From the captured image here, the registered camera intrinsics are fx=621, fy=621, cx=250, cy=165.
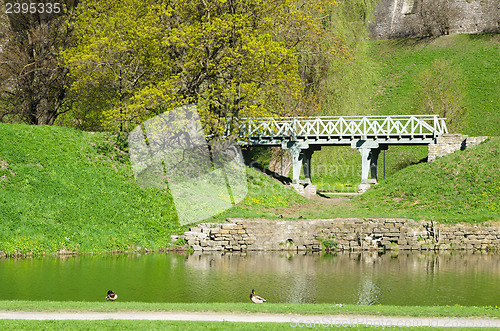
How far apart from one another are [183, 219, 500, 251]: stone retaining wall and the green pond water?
86 cm

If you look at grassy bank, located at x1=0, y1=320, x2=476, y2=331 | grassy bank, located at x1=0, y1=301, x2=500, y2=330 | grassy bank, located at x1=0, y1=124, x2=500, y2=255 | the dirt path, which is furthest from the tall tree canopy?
→ grassy bank, located at x1=0, y1=320, x2=476, y2=331

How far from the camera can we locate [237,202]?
27.6m

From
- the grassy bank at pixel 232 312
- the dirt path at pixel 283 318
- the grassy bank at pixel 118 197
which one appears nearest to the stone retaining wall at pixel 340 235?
the grassy bank at pixel 118 197

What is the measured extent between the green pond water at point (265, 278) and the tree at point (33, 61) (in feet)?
46.2

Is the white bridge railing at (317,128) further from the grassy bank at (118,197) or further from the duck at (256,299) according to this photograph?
the duck at (256,299)

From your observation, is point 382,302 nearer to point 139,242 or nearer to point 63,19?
point 139,242

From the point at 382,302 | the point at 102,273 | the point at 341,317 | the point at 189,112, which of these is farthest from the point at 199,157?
the point at 341,317

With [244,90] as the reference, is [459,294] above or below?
below

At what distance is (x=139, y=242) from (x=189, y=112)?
304 inches

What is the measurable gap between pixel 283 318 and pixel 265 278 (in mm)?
5760

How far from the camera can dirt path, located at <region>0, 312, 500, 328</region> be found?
11633 millimetres

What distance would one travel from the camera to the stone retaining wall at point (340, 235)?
2336cm

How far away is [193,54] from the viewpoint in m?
29.5

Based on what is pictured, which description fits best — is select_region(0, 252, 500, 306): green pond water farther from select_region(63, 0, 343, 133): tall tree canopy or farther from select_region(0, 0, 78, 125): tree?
select_region(0, 0, 78, 125): tree
